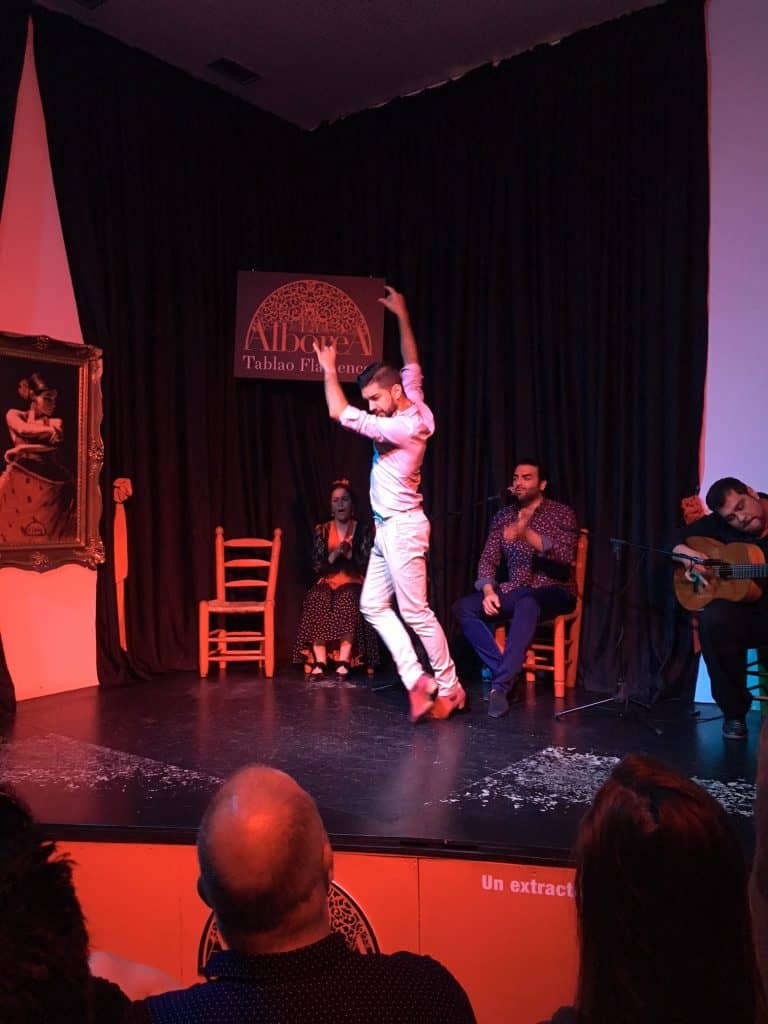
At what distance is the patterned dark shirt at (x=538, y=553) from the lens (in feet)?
14.8

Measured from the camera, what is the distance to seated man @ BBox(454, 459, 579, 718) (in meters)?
4.31

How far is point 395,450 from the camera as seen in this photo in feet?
12.6

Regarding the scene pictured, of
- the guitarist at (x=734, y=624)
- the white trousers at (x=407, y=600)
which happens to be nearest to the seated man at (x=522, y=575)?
the white trousers at (x=407, y=600)

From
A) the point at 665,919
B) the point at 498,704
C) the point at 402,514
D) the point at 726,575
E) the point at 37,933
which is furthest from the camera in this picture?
the point at 498,704

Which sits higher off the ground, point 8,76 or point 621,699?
point 8,76

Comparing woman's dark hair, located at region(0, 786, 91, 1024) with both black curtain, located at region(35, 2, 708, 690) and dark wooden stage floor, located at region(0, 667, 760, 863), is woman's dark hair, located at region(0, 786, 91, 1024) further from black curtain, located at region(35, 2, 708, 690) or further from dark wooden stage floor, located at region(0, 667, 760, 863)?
black curtain, located at region(35, 2, 708, 690)

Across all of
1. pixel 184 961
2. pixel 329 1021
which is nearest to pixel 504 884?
pixel 184 961

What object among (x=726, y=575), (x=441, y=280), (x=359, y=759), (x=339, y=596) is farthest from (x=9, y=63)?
(x=726, y=575)

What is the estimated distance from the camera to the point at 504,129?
16.6 ft

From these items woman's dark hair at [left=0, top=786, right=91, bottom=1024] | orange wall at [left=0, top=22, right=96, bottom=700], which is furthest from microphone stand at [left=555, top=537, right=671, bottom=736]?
woman's dark hair at [left=0, top=786, right=91, bottom=1024]

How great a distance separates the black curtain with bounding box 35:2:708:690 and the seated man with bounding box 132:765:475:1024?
3.57 metres

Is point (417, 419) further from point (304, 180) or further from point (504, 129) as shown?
point (304, 180)

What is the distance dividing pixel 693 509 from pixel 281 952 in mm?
3657

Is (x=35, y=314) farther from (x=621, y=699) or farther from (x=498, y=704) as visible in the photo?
(x=621, y=699)
